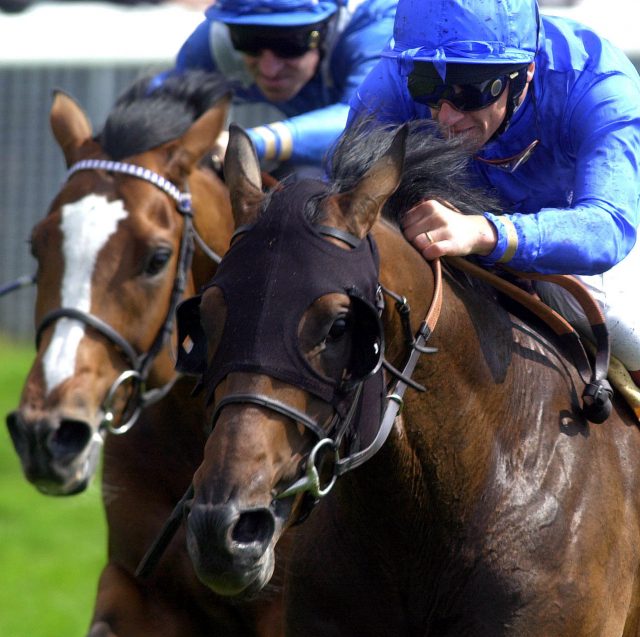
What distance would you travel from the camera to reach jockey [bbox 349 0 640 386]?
3.37 m

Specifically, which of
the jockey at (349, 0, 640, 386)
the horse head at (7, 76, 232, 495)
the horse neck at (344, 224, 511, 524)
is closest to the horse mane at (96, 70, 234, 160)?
the horse head at (7, 76, 232, 495)

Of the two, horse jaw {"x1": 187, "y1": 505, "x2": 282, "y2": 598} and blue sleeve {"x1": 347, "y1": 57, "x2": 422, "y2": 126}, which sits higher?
blue sleeve {"x1": 347, "y1": 57, "x2": 422, "y2": 126}

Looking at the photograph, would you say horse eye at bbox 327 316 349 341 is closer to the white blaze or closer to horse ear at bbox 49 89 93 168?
the white blaze

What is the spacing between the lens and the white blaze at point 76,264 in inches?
171

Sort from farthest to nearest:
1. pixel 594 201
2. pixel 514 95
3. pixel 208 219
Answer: pixel 208 219, pixel 514 95, pixel 594 201

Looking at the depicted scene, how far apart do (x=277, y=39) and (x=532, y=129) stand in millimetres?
1722

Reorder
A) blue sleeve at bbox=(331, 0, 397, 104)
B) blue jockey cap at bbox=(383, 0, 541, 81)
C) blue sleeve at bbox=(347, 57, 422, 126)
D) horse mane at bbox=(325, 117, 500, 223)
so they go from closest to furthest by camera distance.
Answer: horse mane at bbox=(325, 117, 500, 223) < blue jockey cap at bbox=(383, 0, 541, 81) < blue sleeve at bbox=(347, 57, 422, 126) < blue sleeve at bbox=(331, 0, 397, 104)

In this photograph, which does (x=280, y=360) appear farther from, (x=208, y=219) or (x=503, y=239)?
(x=208, y=219)

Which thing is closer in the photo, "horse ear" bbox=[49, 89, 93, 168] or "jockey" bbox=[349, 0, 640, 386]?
"jockey" bbox=[349, 0, 640, 386]

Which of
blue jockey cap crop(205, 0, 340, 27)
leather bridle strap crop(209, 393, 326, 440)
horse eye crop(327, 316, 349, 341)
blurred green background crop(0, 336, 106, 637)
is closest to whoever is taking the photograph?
leather bridle strap crop(209, 393, 326, 440)

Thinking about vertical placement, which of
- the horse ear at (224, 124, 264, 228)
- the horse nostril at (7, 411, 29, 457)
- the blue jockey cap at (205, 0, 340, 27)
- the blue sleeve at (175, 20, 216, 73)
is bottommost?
the horse nostril at (7, 411, 29, 457)

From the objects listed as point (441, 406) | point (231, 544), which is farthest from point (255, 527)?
point (441, 406)

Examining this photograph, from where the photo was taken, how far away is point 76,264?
4.40 metres

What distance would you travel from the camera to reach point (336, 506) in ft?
11.7
